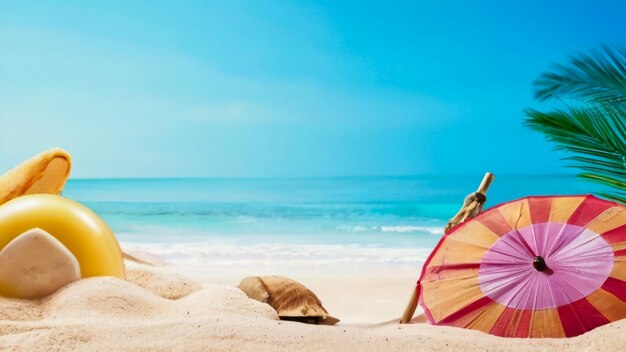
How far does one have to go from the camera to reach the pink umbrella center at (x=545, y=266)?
2916 mm

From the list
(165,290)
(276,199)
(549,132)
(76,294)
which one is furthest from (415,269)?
(276,199)

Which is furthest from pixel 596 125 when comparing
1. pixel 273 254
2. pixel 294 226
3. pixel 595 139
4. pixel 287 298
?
pixel 294 226

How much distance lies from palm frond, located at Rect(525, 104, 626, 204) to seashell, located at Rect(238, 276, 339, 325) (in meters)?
1.88

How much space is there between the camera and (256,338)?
2254 millimetres

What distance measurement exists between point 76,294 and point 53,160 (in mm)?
1302

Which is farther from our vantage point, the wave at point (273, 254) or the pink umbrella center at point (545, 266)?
the wave at point (273, 254)

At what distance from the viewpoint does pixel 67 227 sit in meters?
2.95

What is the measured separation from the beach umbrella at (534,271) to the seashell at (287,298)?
78 centimetres

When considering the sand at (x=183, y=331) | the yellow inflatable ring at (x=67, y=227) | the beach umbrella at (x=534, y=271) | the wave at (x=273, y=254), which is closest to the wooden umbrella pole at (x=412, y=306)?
the beach umbrella at (x=534, y=271)

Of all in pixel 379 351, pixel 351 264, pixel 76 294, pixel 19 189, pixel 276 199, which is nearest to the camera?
pixel 379 351

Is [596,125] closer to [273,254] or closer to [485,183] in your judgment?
[485,183]

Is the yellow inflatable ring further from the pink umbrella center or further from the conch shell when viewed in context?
the pink umbrella center

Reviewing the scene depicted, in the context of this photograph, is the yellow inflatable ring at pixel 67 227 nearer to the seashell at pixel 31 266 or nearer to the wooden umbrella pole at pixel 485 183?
the seashell at pixel 31 266

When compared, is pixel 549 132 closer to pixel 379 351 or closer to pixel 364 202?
pixel 379 351
